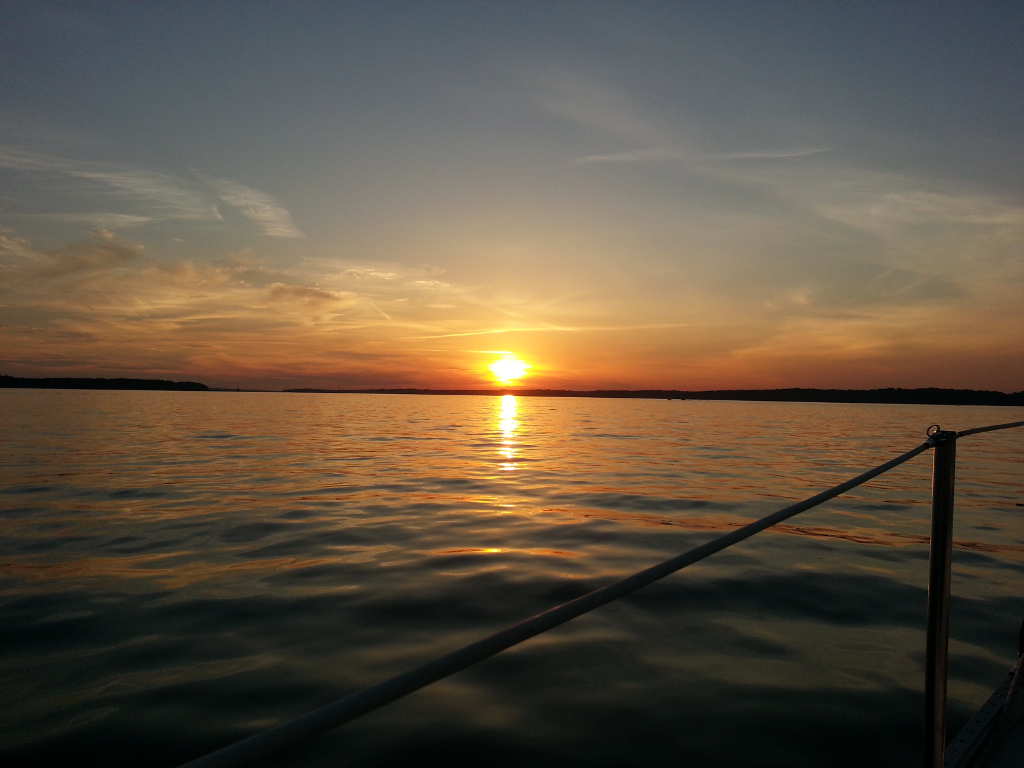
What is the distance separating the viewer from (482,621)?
6098 millimetres

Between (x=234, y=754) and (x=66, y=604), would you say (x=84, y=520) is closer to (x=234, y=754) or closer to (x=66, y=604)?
(x=66, y=604)

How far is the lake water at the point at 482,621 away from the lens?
4129 millimetres

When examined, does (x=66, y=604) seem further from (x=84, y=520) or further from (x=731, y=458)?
(x=731, y=458)

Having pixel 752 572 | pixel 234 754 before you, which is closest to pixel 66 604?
pixel 234 754

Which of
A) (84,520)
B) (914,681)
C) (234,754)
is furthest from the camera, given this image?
(84,520)

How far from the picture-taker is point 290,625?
5910 mm

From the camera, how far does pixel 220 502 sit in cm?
1205

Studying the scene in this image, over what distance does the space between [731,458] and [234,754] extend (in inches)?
857

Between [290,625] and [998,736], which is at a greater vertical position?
[998,736]

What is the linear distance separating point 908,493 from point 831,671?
11.1 meters

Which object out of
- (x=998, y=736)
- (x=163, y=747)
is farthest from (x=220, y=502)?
(x=998, y=736)

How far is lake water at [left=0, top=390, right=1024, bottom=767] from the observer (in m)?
4.13

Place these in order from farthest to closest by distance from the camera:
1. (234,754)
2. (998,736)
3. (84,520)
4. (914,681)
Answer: (84,520)
(914,681)
(998,736)
(234,754)

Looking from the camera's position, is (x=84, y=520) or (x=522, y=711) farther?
(x=84, y=520)
